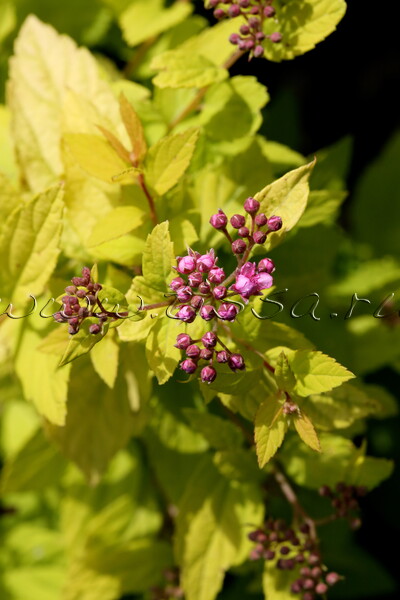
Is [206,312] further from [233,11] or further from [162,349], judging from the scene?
[233,11]

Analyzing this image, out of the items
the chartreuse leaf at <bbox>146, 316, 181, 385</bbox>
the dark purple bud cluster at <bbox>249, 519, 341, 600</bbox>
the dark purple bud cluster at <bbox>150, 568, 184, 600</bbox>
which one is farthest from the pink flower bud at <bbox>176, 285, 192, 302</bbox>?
the dark purple bud cluster at <bbox>150, 568, 184, 600</bbox>

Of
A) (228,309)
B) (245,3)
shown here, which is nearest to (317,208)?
(245,3)

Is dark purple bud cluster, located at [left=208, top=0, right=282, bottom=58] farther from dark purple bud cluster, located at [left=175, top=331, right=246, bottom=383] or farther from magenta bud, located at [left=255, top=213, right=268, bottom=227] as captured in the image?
dark purple bud cluster, located at [left=175, top=331, right=246, bottom=383]

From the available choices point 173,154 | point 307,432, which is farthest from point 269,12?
point 307,432

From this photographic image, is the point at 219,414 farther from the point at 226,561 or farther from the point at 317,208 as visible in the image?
the point at 317,208

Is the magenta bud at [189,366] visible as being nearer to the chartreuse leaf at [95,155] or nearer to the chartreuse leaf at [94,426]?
the chartreuse leaf at [95,155]

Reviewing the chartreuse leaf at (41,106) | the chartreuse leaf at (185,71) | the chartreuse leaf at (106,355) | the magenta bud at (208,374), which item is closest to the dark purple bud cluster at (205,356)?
the magenta bud at (208,374)

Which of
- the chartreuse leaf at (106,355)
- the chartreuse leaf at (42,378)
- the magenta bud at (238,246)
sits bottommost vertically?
the chartreuse leaf at (42,378)
